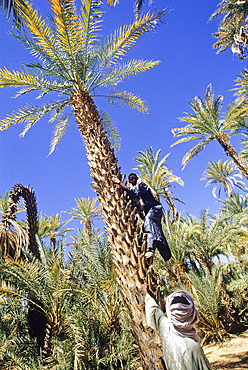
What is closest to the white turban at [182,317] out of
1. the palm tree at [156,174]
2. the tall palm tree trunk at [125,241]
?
the tall palm tree trunk at [125,241]

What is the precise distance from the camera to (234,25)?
17.3 m

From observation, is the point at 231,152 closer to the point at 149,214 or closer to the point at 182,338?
the point at 149,214

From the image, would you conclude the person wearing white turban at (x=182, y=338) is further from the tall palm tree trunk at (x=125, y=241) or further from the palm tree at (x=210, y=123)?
the palm tree at (x=210, y=123)

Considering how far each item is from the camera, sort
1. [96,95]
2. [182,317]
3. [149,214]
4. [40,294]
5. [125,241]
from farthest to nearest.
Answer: [96,95] → [40,294] → [149,214] → [125,241] → [182,317]

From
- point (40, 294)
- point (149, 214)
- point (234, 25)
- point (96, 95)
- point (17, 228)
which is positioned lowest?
point (40, 294)

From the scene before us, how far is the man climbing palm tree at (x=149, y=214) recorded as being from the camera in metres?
3.13

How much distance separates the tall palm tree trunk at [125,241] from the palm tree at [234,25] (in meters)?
16.6

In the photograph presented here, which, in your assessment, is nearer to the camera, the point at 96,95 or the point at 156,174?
the point at 96,95

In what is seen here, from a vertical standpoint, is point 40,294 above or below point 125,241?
above

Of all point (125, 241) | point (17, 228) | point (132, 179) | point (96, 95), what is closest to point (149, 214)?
point (125, 241)

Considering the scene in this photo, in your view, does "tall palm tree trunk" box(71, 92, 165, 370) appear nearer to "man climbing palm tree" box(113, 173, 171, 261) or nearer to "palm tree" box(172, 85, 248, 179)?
"man climbing palm tree" box(113, 173, 171, 261)

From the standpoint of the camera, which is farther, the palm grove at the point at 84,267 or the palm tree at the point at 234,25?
the palm tree at the point at 234,25

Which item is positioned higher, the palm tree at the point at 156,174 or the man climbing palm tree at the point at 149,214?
the palm tree at the point at 156,174

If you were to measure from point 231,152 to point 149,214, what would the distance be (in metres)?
14.6
